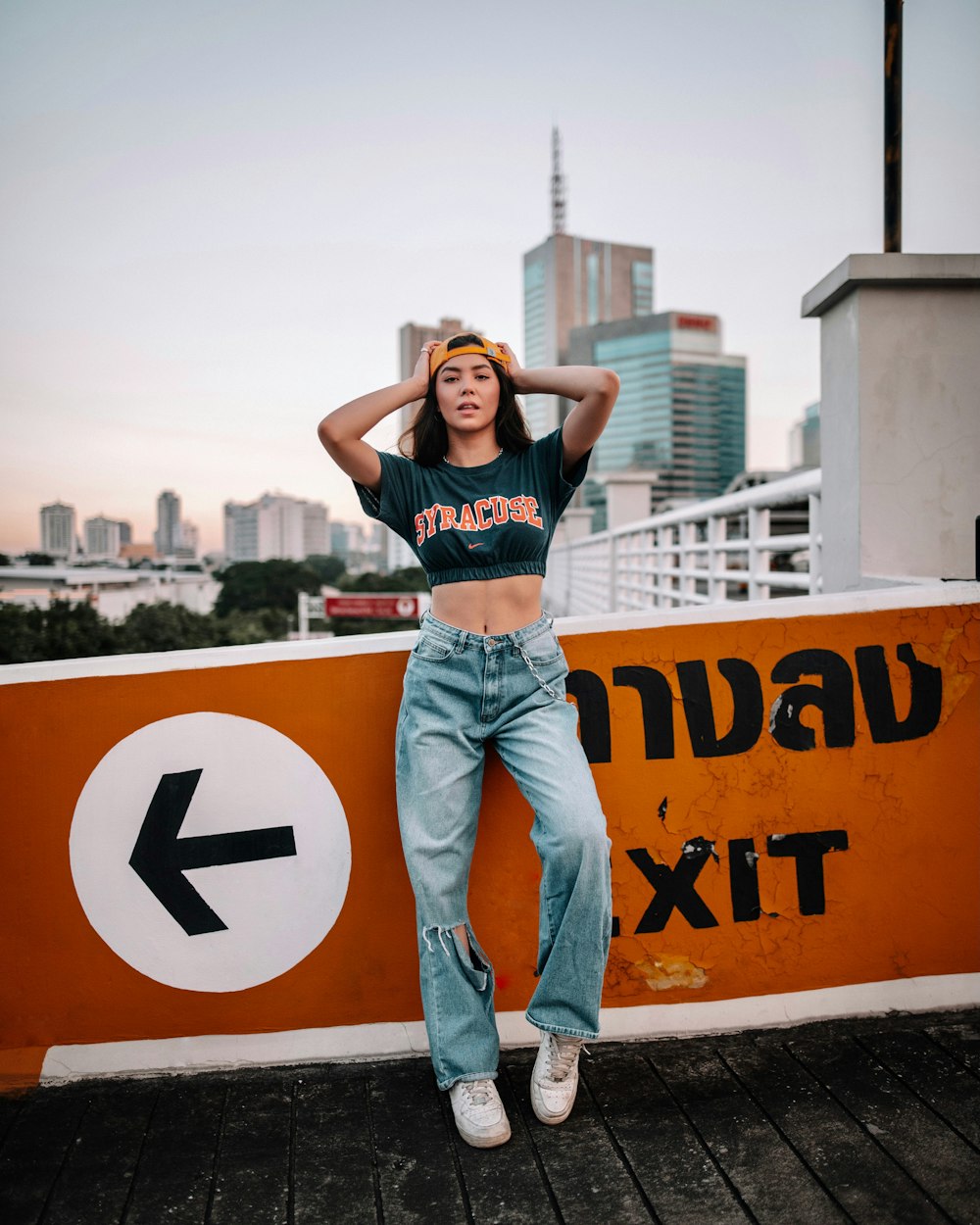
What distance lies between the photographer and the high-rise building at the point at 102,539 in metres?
75.5

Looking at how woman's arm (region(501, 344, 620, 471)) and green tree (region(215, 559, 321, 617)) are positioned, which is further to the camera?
green tree (region(215, 559, 321, 617))

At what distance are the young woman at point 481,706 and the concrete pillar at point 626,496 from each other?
15029 mm

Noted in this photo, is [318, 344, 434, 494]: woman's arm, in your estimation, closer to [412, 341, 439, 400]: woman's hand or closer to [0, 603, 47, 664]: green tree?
[412, 341, 439, 400]: woman's hand

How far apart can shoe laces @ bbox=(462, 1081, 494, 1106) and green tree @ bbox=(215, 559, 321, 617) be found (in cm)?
8527

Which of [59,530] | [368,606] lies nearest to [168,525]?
[59,530]

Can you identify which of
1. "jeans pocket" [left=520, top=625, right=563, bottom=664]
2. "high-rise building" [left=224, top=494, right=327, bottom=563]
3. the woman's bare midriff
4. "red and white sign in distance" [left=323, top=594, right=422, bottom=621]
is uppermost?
"high-rise building" [left=224, top=494, right=327, bottom=563]

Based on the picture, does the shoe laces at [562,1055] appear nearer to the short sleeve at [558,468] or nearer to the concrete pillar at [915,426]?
the short sleeve at [558,468]

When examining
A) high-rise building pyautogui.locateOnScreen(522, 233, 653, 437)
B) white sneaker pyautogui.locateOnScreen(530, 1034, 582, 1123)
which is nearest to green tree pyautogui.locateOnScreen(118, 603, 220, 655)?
white sneaker pyautogui.locateOnScreen(530, 1034, 582, 1123)

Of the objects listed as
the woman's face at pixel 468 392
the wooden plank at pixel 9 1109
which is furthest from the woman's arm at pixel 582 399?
the wooden plank at pixel 9 1109

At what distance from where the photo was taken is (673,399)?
161m

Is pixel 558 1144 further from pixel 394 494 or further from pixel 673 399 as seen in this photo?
pixel 673 399

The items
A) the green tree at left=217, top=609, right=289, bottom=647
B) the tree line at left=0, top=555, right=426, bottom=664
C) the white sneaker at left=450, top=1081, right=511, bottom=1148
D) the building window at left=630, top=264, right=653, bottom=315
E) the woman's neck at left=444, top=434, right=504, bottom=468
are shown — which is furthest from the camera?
the building window at left=630, top=264, right=653, bottom=315

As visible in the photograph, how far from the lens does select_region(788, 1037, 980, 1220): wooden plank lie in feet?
6.02

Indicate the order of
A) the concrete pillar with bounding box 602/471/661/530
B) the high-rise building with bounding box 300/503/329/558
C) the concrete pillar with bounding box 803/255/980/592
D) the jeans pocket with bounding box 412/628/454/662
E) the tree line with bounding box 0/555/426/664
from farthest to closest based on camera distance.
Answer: the high-rise building with bounding box 300/503/329/558 → the tree line with bounding box 0/555/426/664 → the concrete pillar with bounding box 602/471/661/530 → the concrete pillar with bounding box 803/255/980/592 → the jeans pocket with bounding box 412/628/454/662
